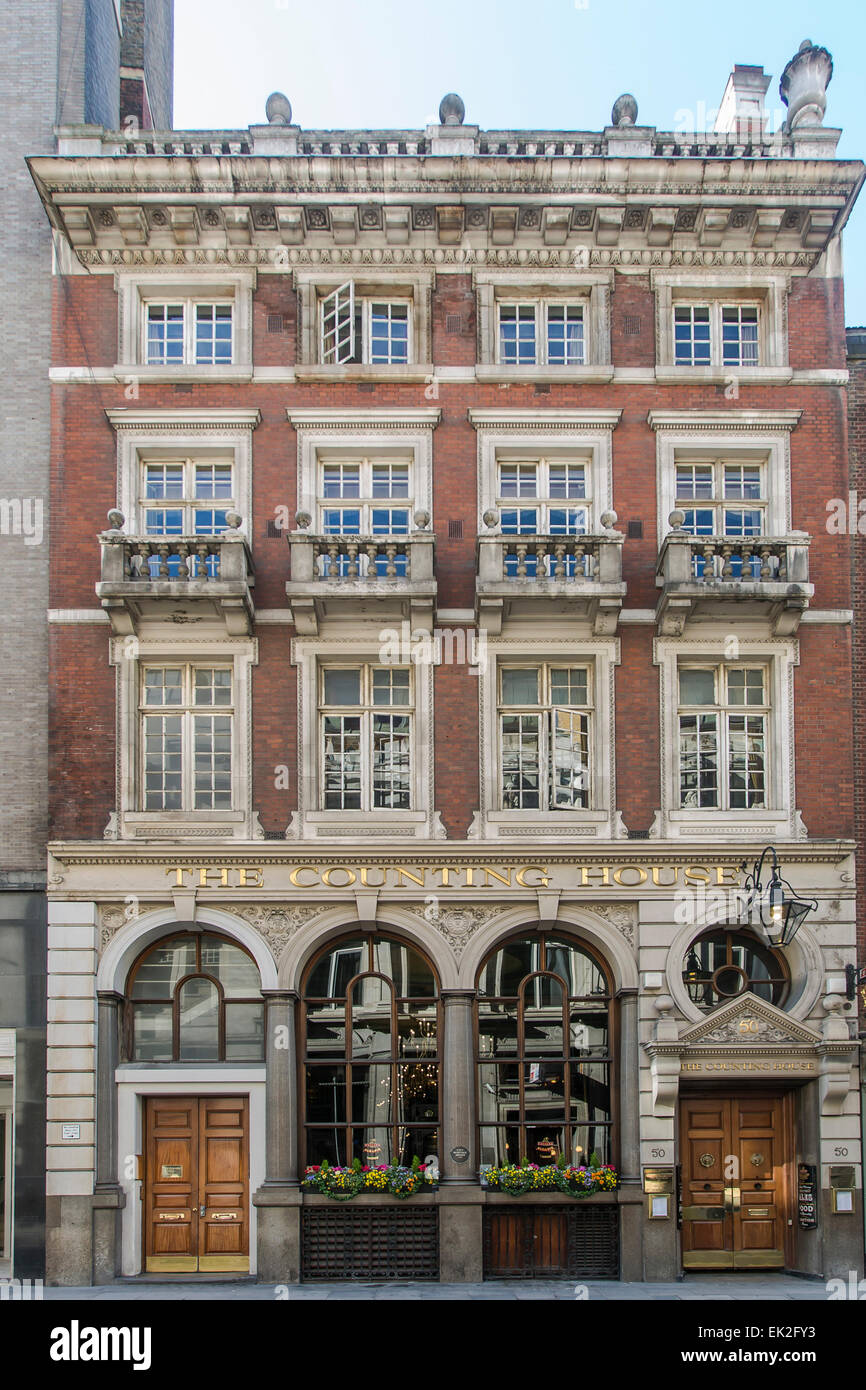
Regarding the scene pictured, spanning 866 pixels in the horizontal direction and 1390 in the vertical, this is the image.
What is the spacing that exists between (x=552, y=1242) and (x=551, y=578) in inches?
395

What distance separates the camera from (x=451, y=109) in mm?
22125

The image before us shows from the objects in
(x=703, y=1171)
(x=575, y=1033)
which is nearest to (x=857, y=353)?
(x=575, y=1033)

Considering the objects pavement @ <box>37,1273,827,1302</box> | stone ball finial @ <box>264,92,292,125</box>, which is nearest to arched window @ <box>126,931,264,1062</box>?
pavement @ <box>37,1273,827,1302</box>

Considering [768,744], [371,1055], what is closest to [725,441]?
[768,744]

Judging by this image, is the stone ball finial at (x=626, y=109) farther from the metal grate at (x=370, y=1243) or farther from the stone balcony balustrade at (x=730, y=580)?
the metal grate at (x=370, y=1243)

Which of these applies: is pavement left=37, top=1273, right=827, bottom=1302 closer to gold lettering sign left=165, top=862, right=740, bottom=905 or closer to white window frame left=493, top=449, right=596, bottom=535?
gold lettering sign left=165, top=862, right=740, bottom=905

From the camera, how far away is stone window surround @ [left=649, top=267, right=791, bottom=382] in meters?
21.8

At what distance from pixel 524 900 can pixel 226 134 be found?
45.9ft

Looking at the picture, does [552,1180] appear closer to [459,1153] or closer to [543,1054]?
[459,1153]

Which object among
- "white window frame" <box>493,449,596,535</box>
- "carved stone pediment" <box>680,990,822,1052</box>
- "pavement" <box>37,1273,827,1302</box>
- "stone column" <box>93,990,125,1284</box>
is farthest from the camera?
"white window frame" <box>493,449,596,535</box>

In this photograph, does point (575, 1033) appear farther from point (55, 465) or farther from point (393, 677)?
point (55, 465)

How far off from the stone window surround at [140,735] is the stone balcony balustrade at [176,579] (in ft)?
1.15

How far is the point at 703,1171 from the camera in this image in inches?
794

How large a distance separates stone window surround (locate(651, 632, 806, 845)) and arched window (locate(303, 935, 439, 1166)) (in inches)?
182
